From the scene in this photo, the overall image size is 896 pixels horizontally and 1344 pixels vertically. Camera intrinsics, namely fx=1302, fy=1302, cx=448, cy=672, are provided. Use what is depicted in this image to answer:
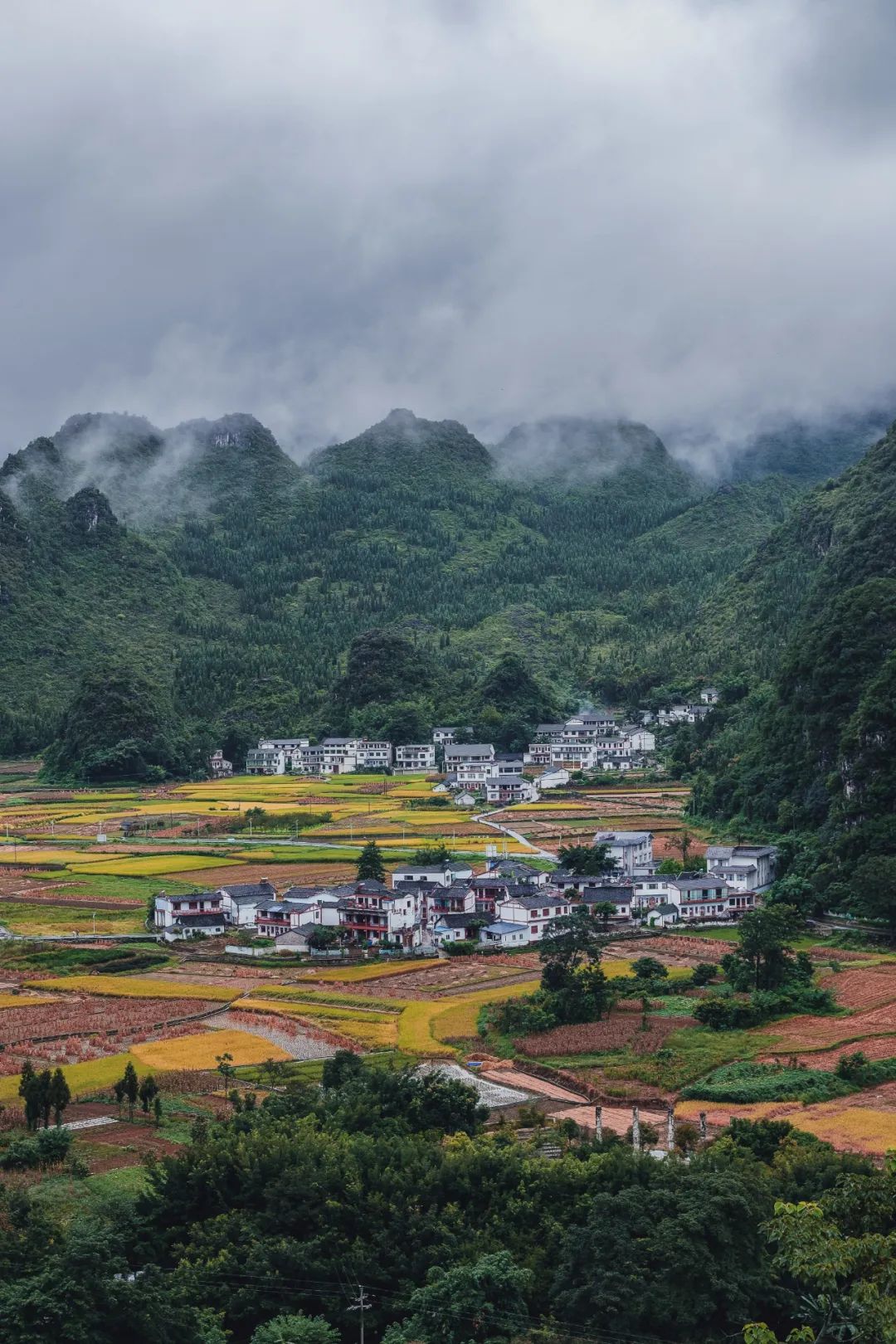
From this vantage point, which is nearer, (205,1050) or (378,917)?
(205,1050)

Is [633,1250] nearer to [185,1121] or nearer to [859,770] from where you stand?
[185,1121]

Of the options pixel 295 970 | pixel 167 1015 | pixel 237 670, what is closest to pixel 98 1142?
pixel 167 1015

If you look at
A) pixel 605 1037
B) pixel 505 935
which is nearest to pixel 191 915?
pixel 505 935


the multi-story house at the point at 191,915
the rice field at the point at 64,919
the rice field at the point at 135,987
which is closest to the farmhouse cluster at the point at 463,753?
the rice field at the point at 64,919

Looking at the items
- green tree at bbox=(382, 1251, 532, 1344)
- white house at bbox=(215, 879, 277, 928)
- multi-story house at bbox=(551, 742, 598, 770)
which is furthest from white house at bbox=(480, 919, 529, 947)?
multi-story house at bbox=(551, 742, 598, 770)

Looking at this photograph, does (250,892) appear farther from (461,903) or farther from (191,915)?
(461,903)

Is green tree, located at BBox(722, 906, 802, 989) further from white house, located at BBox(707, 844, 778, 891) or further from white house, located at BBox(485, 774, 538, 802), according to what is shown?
white house, located at BBox(485, 774, 538, 802)
